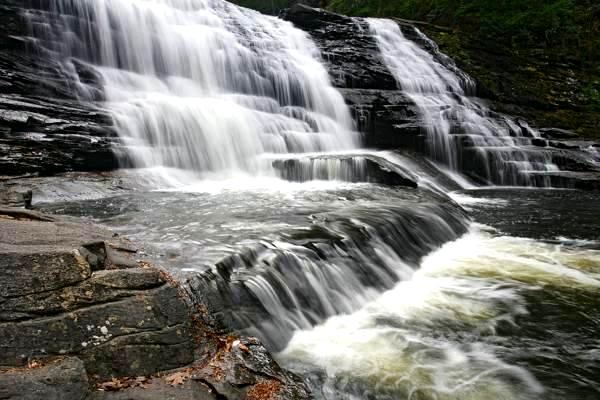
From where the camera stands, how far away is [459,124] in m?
16.6

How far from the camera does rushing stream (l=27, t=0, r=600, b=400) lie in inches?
155

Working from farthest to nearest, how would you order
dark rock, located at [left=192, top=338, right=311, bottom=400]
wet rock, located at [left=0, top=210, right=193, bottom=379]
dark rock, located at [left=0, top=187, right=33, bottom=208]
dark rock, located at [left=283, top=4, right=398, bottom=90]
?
1. dark rock, located at [left=283, top=4, right=398, bottom=90]
2. dark rock, located at [left=0, top=187, right=33, bottom=208]
3. dark rock, located at [left=192, top=338, right=311, bottom=400]
4. wet rock, located at [left=0, top=210, right=193, bottom=379]

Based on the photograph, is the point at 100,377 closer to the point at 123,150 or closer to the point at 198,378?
the point at 198,378

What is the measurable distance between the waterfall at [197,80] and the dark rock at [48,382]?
8.70 meters

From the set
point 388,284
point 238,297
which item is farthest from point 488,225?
point 238,297

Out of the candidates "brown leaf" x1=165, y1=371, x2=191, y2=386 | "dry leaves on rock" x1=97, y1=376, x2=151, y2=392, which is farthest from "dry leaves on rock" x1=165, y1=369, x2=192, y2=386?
"dry leaves on rock" x1=97, y1=376, x2=151, y2=392

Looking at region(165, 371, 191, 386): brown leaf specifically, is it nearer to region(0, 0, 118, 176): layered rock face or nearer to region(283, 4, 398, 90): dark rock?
region(0, 0, 118, 176): layered rock face

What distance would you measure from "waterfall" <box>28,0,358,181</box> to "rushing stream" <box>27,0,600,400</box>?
6 centimetres

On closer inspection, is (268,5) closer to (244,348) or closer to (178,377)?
(244,348)

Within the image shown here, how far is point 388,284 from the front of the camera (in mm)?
5621

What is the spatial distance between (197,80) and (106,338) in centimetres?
1398

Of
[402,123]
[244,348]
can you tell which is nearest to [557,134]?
[402,123]

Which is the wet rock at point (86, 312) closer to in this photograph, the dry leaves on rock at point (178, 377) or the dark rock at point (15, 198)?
the dry leaves on rock at point (178, 377)

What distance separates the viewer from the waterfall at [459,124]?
15047 mm
